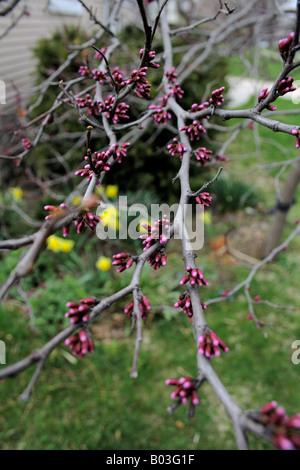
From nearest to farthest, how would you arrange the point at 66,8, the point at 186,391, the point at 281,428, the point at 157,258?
the point at 281,428, the point at 186,391, the point at 157,258, the point at 66,8

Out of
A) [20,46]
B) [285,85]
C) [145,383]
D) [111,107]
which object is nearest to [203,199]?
[285,85]

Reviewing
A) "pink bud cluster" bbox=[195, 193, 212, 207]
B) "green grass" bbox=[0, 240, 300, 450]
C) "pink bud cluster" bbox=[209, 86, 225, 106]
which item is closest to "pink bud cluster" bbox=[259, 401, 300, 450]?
"pink bud cluster" bbox=[195, 193, 212, 207]

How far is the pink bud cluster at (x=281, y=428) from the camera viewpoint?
643 mm

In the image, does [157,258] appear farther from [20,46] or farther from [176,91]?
[20,46]

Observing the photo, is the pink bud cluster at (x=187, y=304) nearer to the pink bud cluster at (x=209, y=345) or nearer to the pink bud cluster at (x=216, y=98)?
the pink bud cluster at (x=209, y=345)

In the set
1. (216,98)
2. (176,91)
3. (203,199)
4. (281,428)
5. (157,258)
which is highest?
(176,91)

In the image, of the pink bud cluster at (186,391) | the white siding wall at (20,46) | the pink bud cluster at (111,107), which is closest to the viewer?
the pink bud cluster at (186,391)

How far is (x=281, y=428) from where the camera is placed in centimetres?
67

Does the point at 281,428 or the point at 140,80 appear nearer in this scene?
the point at 281,428

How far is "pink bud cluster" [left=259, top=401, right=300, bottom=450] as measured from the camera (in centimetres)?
64

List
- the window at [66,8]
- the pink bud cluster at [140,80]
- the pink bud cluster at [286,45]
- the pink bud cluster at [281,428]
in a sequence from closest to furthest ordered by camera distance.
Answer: the pink bud cluster at [281,428] < the pink bud cluster at [286,45] < the pink bud cluster at [140,80] < the window at [66,8]

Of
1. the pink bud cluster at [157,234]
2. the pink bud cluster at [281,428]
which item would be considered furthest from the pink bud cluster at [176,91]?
the pink bud cluster at [281,428]

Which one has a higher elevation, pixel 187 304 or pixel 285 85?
pixel 285 85
